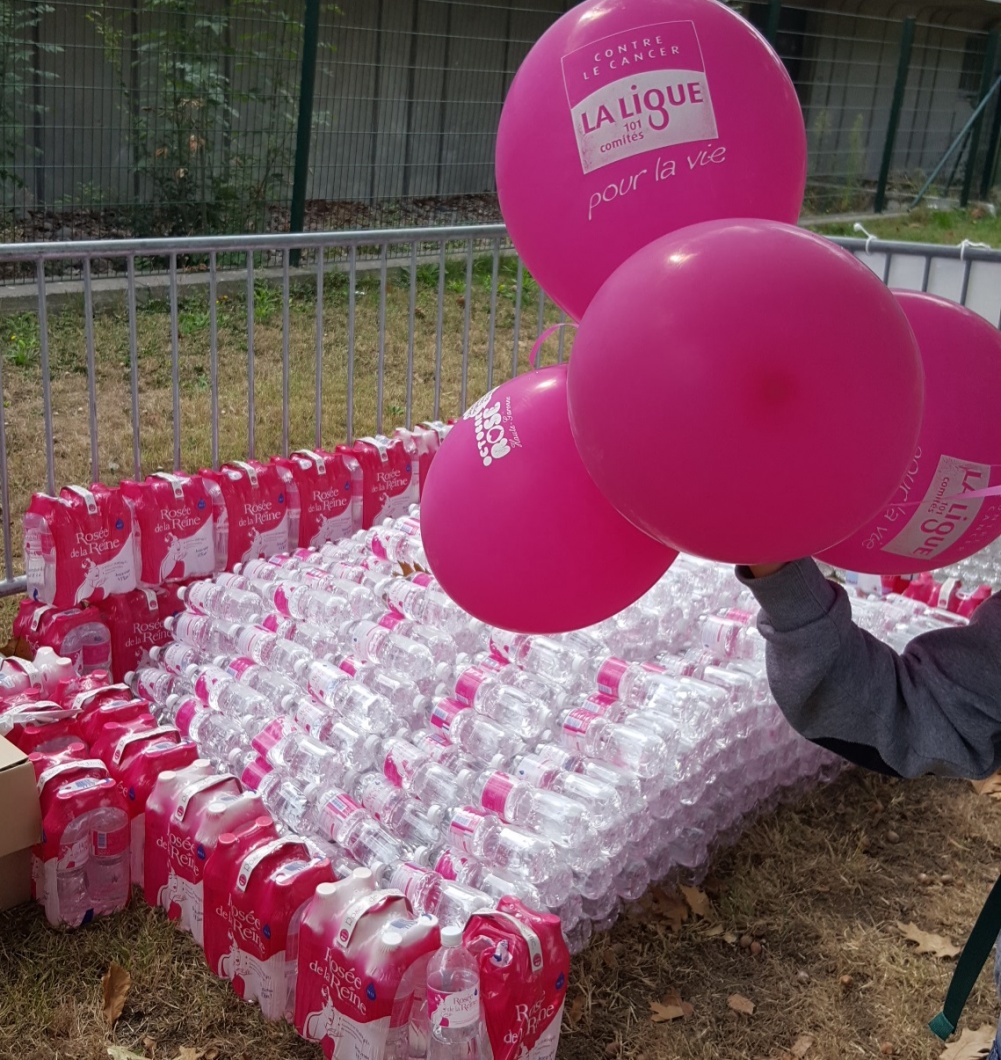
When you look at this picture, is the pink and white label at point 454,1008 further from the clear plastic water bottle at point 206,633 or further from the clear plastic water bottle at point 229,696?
the clear plastic water bottle at point 206,633

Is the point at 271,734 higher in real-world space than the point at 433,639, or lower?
lower

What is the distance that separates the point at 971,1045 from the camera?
2.99 meters

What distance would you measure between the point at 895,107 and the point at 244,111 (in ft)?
29.6

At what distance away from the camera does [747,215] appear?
173cm

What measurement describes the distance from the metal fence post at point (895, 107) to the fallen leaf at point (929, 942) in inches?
528

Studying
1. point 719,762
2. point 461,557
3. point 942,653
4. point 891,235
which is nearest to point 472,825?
point 719,762

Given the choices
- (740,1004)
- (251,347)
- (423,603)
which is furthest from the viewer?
(251,347)

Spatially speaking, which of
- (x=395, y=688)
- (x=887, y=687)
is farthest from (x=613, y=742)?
(x=887, y=687)

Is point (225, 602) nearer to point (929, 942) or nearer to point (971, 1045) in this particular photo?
point (929, 942)

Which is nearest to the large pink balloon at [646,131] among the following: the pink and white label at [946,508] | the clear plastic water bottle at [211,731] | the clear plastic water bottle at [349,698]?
the pink and white label at [946,508]

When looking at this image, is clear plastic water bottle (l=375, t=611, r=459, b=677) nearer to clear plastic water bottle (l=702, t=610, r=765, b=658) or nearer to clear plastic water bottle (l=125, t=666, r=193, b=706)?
clear plastic water bottle (l=125, t=666, r=193, b=706)

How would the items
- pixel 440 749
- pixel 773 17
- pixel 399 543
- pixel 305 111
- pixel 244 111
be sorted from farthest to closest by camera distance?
1. pixel 773 17
2. pixel 244 111
3. pixel 305 111
4. pixel 399 543
5. pixel 440 749

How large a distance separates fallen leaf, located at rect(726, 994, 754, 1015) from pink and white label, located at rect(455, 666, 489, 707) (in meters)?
1.17

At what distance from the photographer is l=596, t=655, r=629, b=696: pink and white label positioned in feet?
12.4
